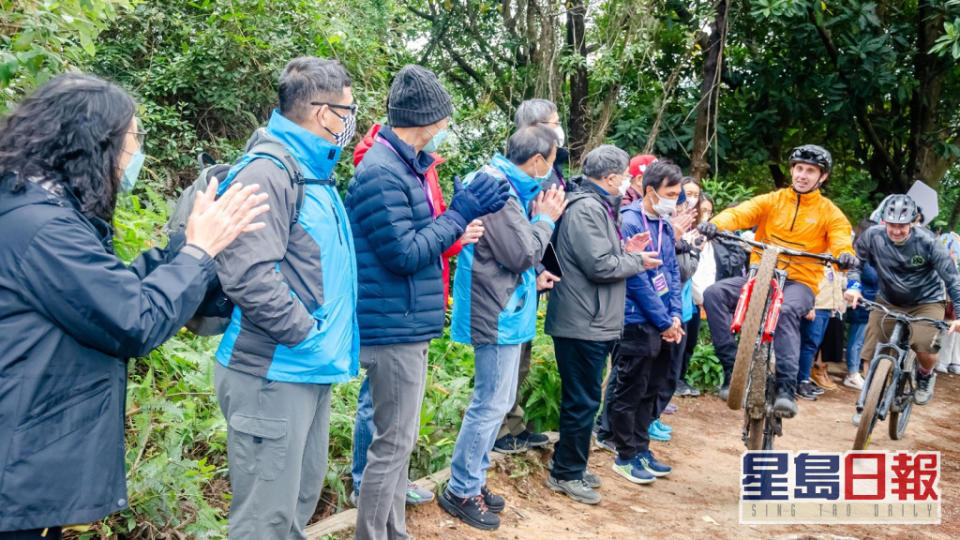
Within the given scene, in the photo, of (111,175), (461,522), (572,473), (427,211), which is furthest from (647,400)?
(111,175)

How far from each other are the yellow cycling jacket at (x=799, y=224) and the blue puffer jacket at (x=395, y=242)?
3.27 m

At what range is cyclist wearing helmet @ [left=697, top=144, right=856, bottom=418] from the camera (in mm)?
5691

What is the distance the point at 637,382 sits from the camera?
526cm

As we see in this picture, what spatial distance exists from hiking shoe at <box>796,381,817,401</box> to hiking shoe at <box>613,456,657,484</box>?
13.5 ft

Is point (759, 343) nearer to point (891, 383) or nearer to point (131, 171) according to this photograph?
point (891, 383)

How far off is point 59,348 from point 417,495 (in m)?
2.51

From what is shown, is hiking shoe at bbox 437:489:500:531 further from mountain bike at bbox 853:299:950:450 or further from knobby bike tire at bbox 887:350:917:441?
knobby bike tire at bbox 887:350:917:441

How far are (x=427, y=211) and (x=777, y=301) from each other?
9.82ft

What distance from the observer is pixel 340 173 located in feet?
27.5

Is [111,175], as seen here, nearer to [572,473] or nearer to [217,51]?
[572,473]

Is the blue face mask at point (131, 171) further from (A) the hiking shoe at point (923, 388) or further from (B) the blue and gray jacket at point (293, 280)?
(A) the hiking shoe at point (923, 388)

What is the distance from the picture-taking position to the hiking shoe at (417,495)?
4.13 metres

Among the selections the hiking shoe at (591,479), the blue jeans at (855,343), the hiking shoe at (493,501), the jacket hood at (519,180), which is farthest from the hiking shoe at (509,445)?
the blue jeans at (855,343)

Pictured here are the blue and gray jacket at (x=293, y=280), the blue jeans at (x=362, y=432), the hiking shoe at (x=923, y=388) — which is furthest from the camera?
the hiking shoe at (x=923, y=388)
